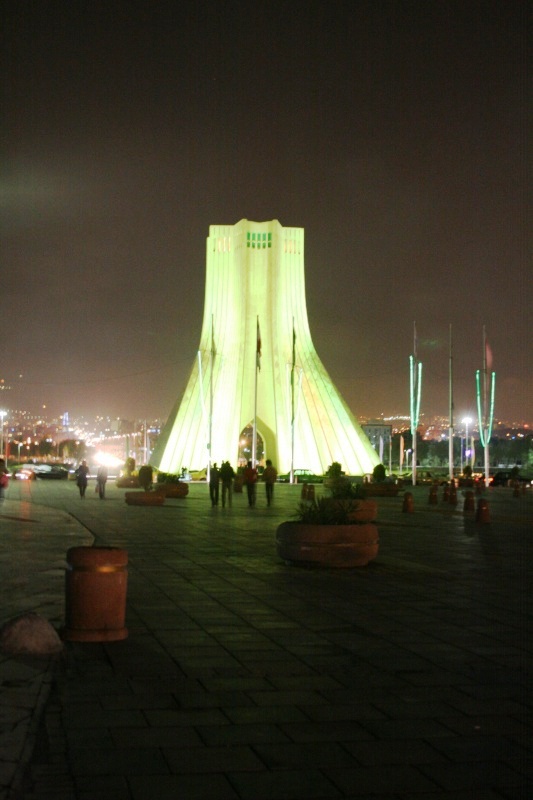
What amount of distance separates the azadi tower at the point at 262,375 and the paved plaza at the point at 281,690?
41.9 m

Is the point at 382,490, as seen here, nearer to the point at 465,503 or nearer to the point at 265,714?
the point at 465,503

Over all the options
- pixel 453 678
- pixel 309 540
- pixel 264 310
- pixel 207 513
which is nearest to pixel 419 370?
pixel 264 310

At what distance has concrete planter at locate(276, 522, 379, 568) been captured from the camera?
33.6ft

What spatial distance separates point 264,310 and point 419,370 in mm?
12070

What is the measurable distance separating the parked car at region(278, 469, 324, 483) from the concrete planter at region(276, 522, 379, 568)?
37023 mm

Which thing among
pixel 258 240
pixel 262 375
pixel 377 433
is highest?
pixel 258 240

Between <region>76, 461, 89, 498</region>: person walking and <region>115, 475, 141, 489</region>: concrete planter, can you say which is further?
<region>115, 475, 141, 489</region>: concrete planter

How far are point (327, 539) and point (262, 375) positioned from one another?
43.9m

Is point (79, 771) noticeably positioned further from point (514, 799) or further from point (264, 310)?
point (264, 310)

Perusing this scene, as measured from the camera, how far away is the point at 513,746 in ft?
13.5

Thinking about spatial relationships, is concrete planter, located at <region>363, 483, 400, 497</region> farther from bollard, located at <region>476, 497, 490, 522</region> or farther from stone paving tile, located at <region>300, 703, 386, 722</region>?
stone paving tile, located at <region>300, 703, 386, 722</region>

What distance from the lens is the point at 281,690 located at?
506cm

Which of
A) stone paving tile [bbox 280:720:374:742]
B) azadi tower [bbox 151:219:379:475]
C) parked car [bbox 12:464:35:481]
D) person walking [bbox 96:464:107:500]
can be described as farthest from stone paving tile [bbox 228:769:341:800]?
azadi tower [bbox 151:219:379:475]

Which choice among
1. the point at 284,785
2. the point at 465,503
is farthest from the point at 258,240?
the point at 284,785
